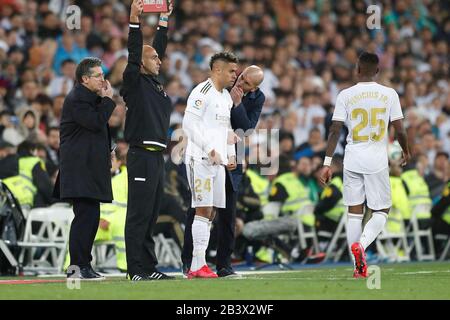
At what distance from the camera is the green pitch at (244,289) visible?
10141 mm

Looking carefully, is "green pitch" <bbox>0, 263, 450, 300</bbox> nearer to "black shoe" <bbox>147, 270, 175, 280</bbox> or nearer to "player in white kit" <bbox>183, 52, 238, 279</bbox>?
"black shoe" <bbox>147, 270, 175, 280</bbox>

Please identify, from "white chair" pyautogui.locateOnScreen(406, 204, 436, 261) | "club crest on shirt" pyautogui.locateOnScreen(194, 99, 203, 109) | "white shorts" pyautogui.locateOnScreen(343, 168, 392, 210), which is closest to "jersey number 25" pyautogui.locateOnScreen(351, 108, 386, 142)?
"white shorts" pyautogui.locateOnScreen(343, 168, 392, 210)

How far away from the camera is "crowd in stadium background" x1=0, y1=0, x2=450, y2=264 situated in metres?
20.2

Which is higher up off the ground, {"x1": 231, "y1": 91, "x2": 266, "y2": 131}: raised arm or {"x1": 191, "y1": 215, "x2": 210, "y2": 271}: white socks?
{"x1": 231, "y1": 91, "x2": 266, "y2": 131}: raised arm

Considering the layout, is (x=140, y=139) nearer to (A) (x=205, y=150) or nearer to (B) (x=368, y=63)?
(A) (x=205, y=150)

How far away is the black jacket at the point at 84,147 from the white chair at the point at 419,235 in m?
8.85

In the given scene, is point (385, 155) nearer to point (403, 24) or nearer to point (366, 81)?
point (366, 81)

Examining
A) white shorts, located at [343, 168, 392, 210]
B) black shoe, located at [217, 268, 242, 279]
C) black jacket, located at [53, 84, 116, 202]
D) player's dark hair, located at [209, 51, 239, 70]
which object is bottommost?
black shoe, located at [217, 268, 242, 279]

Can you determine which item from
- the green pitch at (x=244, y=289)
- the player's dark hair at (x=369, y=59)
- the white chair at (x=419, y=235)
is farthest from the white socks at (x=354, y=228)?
the white chair at (x=419, y=235)

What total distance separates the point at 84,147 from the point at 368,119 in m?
2.94

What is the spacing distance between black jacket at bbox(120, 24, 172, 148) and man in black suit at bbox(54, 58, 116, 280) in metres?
0.25

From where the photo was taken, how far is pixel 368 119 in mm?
12641

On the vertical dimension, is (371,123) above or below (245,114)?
below

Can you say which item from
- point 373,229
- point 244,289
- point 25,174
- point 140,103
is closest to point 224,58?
point 140,103
